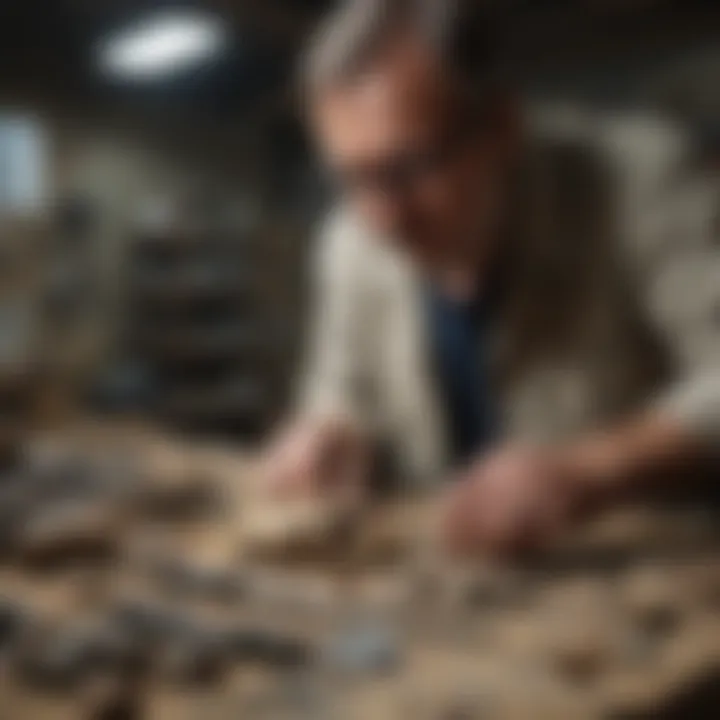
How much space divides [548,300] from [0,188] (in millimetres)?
250

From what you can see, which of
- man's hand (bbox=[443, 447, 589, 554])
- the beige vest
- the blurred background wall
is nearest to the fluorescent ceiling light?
the blurred background wall

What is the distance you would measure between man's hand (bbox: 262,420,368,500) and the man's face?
0.30 ft

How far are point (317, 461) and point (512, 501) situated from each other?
3.6 inches

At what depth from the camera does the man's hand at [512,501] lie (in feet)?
1.91

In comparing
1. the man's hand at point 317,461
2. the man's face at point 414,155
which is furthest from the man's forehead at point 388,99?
the man's hand at point 317,461

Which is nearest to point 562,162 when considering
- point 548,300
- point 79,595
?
point 548,300

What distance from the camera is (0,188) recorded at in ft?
1.88

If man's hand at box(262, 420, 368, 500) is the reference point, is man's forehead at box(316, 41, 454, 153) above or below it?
above

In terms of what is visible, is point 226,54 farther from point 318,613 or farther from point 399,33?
point 318,613

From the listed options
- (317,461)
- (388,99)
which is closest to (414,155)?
(388,99)

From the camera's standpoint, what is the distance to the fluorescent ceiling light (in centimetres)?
58

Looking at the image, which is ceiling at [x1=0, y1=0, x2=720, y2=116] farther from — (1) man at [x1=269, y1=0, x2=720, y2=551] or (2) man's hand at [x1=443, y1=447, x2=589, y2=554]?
(2) man's hand at [x1=443, y1=447, x2=589, y2=554]

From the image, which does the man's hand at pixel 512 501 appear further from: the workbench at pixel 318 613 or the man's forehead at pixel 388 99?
the man's forehead at pixel 388 99

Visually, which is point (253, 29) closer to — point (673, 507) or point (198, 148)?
point (198, 148)
